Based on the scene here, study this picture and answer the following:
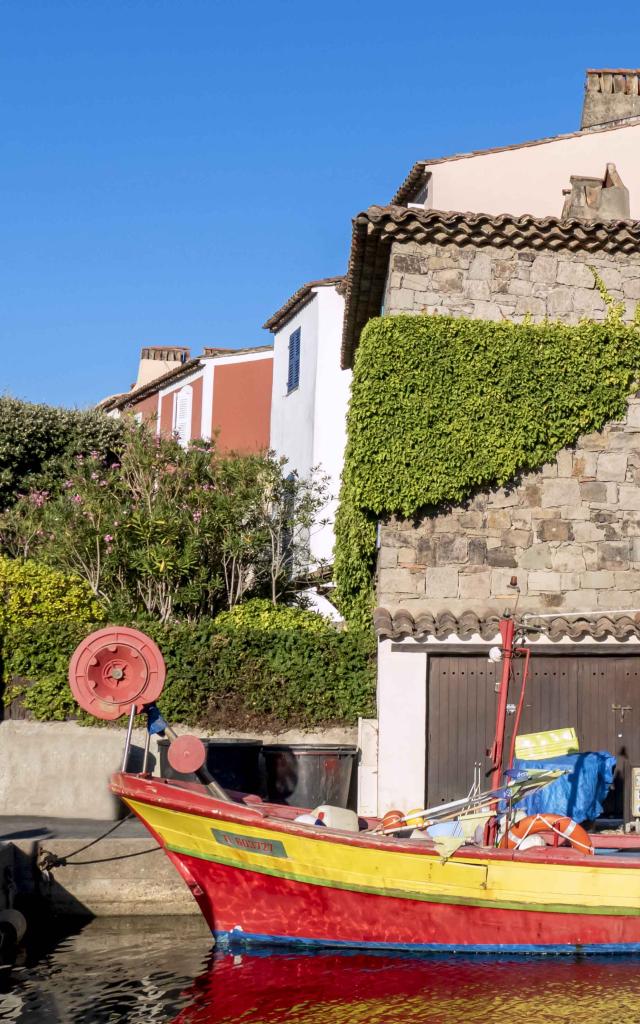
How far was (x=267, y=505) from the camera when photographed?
19.2 metres

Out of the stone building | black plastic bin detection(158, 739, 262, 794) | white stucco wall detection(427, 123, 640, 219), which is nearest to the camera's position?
black plastic bin detection(158, 739, 262, 794)

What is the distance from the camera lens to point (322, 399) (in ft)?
80.2

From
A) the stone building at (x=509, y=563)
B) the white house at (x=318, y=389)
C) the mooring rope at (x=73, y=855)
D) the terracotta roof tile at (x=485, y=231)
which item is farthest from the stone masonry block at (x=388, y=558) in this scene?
the white house at (x=318, y=389)

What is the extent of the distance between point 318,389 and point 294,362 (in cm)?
241

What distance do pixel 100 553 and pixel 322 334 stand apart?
9146mm

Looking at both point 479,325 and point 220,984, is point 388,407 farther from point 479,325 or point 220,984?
point 220,984

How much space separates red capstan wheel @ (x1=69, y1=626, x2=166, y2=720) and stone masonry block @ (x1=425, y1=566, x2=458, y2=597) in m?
5.02


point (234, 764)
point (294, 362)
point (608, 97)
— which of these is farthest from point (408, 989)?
point (294, 362)

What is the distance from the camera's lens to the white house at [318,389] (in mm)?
24094

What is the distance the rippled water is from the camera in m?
8.83

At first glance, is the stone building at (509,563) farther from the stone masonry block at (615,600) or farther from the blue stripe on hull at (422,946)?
the blue stripe on hull at (422,946)

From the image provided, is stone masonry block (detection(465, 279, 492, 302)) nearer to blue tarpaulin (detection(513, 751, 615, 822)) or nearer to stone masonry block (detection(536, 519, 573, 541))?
stone masonry block (detection(536, 519, 573, 541))

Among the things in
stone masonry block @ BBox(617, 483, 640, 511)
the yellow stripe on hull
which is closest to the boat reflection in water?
the yellow stripe on hull

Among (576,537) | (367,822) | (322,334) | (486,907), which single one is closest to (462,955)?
(486,907)
